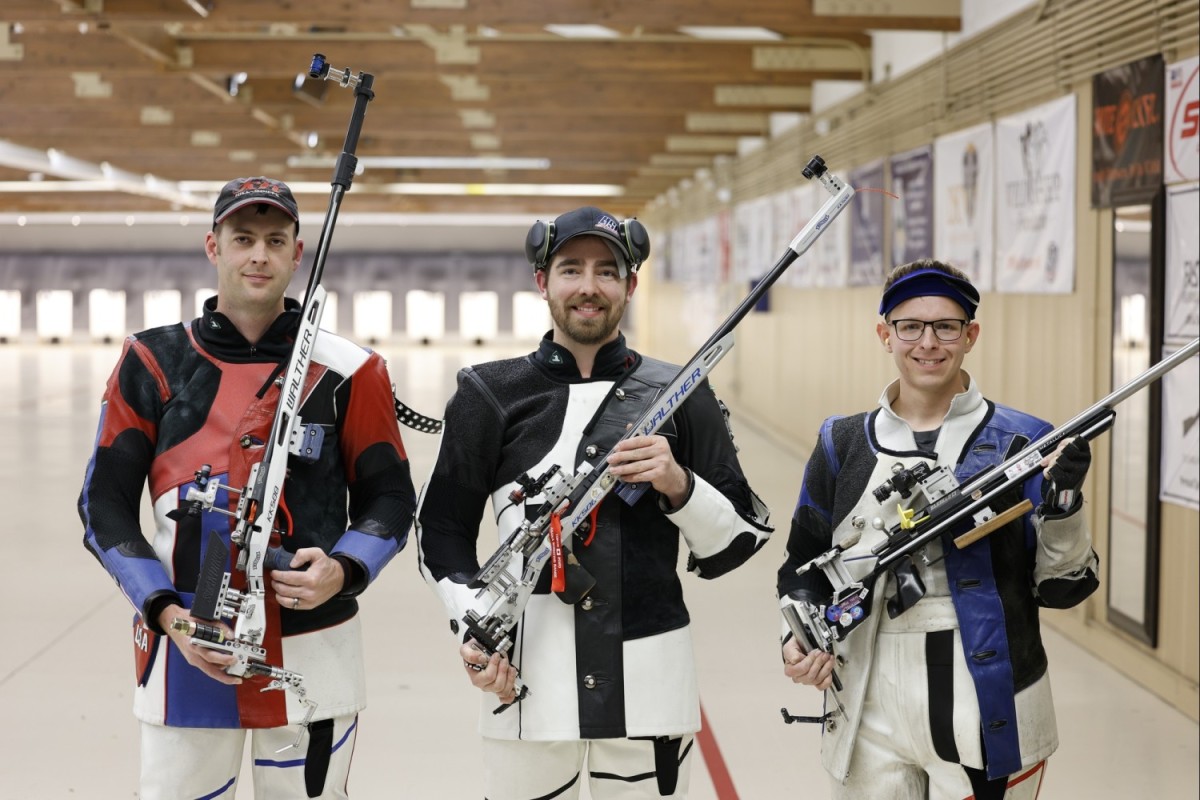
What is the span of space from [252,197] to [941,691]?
52.1 inches

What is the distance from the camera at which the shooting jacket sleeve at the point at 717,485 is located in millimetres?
2113

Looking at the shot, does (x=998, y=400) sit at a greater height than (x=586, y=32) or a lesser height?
lesser

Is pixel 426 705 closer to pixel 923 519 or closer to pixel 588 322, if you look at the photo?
pixel 588 322

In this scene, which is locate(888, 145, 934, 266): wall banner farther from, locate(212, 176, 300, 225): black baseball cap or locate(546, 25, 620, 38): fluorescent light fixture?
locate(212, 176, 300, 225): black baseball cap

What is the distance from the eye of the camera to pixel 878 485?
205 cm

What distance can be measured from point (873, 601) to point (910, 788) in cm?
30

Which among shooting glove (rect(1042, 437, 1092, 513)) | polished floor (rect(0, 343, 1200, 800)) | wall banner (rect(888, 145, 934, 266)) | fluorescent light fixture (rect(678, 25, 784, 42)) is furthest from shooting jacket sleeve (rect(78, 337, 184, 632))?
fluorescent light fixture (rect(678, 25, 784, 42))

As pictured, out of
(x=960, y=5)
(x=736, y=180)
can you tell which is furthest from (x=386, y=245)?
(x=960, y=5)

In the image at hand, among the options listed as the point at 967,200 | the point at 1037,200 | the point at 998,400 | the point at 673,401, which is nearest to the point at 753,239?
the point at 967,200

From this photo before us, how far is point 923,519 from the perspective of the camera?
6.49 ft

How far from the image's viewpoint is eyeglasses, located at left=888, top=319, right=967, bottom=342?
201 centimetres

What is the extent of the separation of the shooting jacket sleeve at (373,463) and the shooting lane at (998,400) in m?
1.72

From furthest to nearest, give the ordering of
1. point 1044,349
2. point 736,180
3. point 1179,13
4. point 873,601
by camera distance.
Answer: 1. point 736,180
2. point 1044,349
3. point 1179,13
4. point 873,601

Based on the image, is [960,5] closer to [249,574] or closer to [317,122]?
[249,574]
